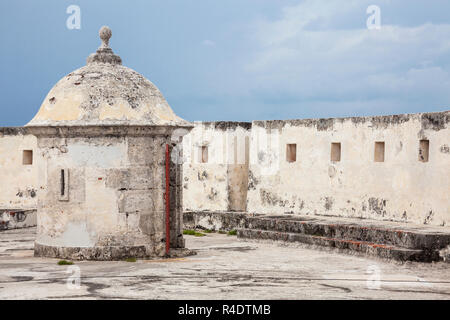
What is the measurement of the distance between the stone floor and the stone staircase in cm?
20

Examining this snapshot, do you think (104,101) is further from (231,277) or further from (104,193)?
(231,277)

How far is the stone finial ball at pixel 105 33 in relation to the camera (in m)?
12.0

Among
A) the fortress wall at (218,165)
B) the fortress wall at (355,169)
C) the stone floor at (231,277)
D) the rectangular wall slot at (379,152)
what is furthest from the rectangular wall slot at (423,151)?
the fortress wall at (218,165)

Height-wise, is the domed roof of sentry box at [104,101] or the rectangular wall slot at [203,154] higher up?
the domed roof of sentry box at [104,101]

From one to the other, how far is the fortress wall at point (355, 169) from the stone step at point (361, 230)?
2.02ft

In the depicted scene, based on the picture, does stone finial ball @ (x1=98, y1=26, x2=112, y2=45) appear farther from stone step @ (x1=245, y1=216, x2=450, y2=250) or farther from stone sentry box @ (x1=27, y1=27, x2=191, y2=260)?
stone step @ (x1=245, y1=216, x2=450, y2=250)

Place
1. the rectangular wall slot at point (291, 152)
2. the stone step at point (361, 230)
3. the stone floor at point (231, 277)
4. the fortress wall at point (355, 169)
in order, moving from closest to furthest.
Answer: the stone floor at point (231, 277), the stone step at point (361, 230), the fortress wall at point (355, 169), the rectangular wall slot at point (291, 152)

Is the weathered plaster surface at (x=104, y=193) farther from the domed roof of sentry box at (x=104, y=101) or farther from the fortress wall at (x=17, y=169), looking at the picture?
the fortress wall at (x=17, y=169)

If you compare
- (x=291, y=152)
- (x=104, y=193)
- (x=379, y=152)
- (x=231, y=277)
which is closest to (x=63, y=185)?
(x=104, y=193)

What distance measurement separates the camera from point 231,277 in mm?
9344

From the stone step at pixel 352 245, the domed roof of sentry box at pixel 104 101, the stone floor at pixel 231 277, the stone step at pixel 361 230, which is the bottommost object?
the stone floor at pixel 231 277

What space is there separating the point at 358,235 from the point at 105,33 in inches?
200

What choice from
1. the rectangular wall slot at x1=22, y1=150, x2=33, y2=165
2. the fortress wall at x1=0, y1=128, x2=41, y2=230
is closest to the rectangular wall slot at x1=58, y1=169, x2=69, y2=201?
the fortress wall at x1=0, y1=128, x2=41, y2=230

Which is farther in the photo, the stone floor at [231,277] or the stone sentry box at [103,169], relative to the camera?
the stone sentry box at [103,169]
